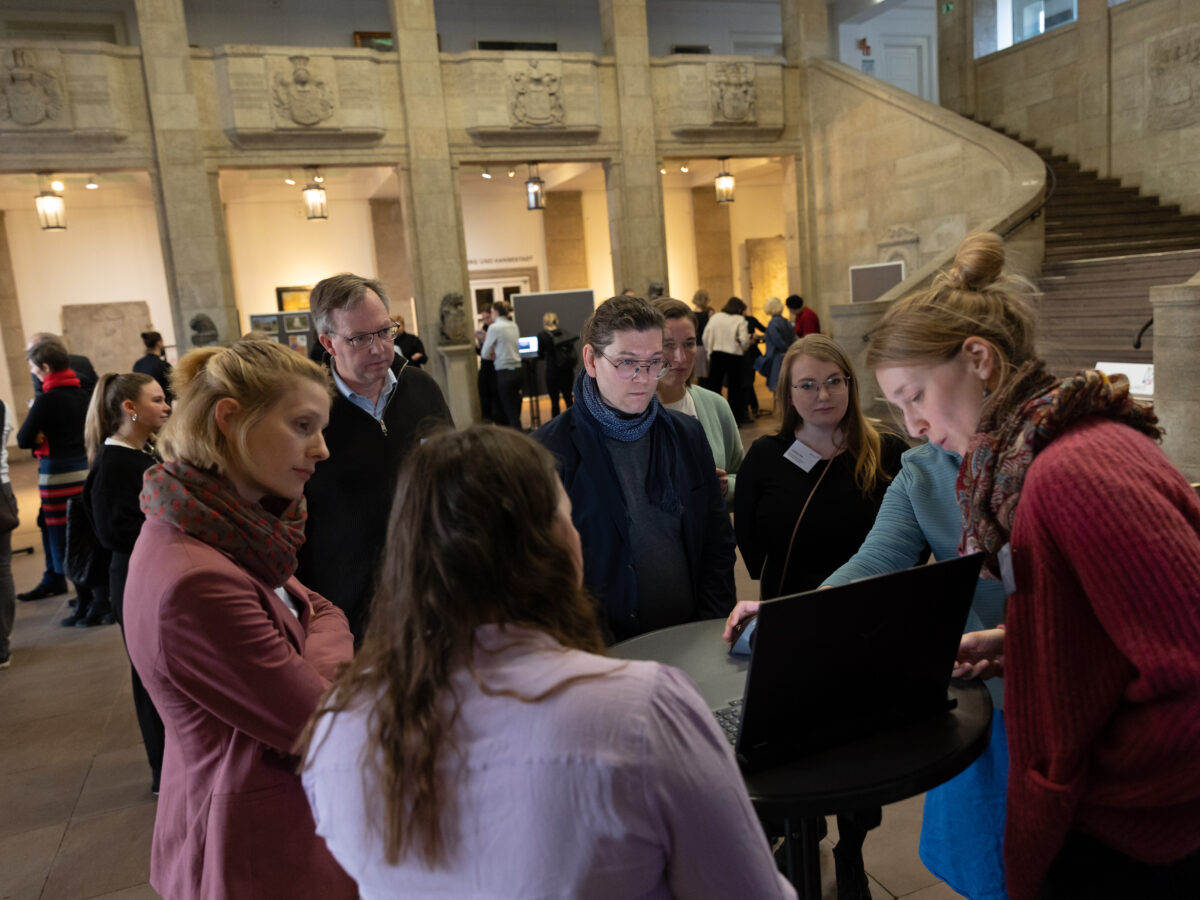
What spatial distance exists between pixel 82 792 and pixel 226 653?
280 centimetres

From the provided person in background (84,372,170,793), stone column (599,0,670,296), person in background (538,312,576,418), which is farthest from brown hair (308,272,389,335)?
stone column (599,0,670,296)

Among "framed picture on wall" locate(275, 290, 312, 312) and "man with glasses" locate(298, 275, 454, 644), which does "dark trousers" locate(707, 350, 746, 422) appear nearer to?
"framed picture on wall" locate(275, 290, 312, 312)

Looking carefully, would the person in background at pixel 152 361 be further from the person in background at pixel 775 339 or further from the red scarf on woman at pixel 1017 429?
the red scarf on woman at pixel 1017 429

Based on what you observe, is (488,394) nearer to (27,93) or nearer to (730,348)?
(730,348)

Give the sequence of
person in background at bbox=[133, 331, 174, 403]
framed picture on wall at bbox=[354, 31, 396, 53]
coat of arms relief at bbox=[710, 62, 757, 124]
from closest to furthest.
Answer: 1. person in background at bbox=[133, 331, 174, 403]
2. coat of arms relief at bbox=[710, 62, 757, 124]
3. framed picture on wall at bbox=[354, 31, 396, 53]

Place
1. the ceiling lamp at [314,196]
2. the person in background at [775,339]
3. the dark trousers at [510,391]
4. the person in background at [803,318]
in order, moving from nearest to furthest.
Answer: the person in background at [775,339] → the dark trousers at [510,391] → the person in background at [803,318] → the ceiling lamp at [314,196]

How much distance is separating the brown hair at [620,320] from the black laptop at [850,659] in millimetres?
1130

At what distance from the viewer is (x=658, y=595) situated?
231cm

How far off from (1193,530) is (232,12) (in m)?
16.5

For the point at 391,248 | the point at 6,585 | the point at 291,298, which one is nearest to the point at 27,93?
the point at 291,298

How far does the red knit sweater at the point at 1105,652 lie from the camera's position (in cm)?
109

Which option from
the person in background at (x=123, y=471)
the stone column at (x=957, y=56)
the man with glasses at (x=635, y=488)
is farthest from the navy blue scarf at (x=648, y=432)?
the stone column at (x=957, y=56)

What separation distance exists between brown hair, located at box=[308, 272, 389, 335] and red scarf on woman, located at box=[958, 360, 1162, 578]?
1793mm

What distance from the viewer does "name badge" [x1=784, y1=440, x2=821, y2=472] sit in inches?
109
